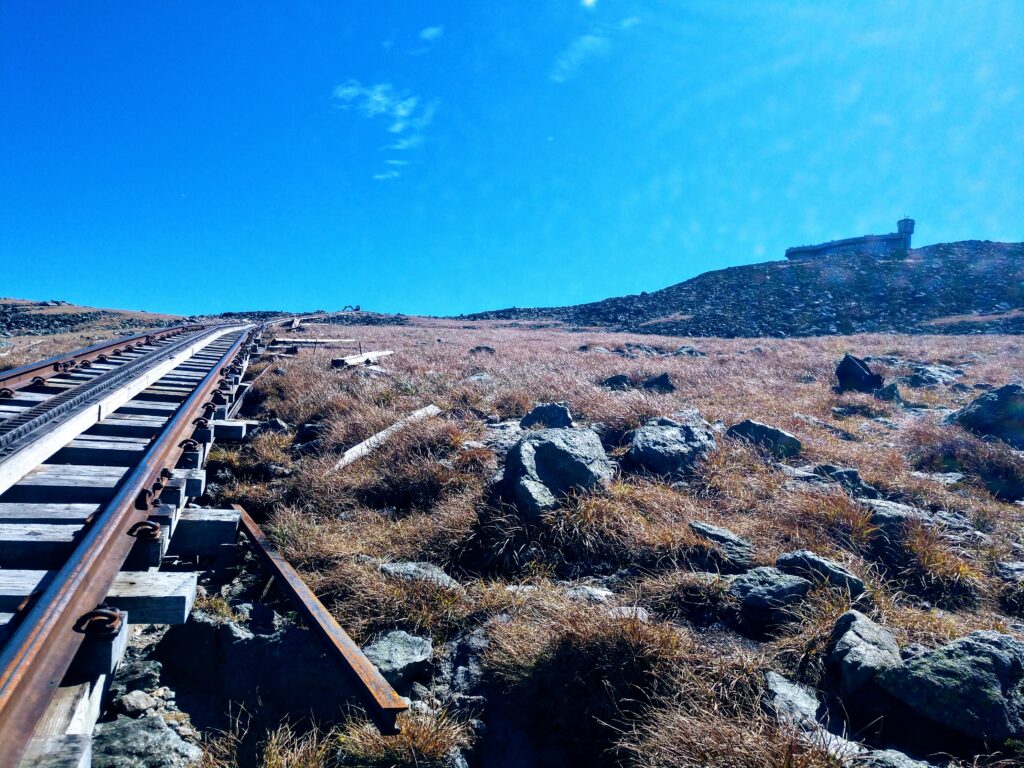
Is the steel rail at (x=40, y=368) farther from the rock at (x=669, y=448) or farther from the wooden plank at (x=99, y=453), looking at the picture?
the rock at (x=669, y=448)

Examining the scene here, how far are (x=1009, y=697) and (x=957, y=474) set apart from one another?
4227mm

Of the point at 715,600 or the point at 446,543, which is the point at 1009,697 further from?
the point at 446,543

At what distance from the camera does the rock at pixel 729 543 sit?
3867mm

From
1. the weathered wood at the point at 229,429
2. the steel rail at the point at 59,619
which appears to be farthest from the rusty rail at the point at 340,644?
the weathered wood at the point at 229,429

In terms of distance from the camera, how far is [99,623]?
7.96ft

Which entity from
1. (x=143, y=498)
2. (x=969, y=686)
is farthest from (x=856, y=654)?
(x=143, y=498)

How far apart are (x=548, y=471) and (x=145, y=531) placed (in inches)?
110

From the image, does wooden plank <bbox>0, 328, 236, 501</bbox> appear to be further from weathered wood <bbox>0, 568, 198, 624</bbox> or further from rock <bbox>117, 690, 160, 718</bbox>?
rock <bbox>117, 690, 160, 718</bbox>

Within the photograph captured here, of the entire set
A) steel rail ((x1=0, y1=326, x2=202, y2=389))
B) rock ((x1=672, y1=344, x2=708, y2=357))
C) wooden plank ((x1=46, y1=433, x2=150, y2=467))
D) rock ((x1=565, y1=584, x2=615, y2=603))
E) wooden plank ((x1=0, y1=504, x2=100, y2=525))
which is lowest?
rock ((x1=565, y1=584, x2=615, y2=603))

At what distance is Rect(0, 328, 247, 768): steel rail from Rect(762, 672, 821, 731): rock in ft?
9.16

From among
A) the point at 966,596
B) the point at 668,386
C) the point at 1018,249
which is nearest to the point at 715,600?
the point at 966,596

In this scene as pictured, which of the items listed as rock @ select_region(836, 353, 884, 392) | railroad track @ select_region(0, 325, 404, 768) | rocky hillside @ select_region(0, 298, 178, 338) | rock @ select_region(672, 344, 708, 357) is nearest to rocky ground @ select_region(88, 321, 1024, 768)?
railroad track @ select_region(0, 325, 404, 768)

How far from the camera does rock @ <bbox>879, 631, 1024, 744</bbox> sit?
2361 mm

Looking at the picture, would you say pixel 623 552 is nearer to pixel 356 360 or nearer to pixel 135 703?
pixel 135 703
